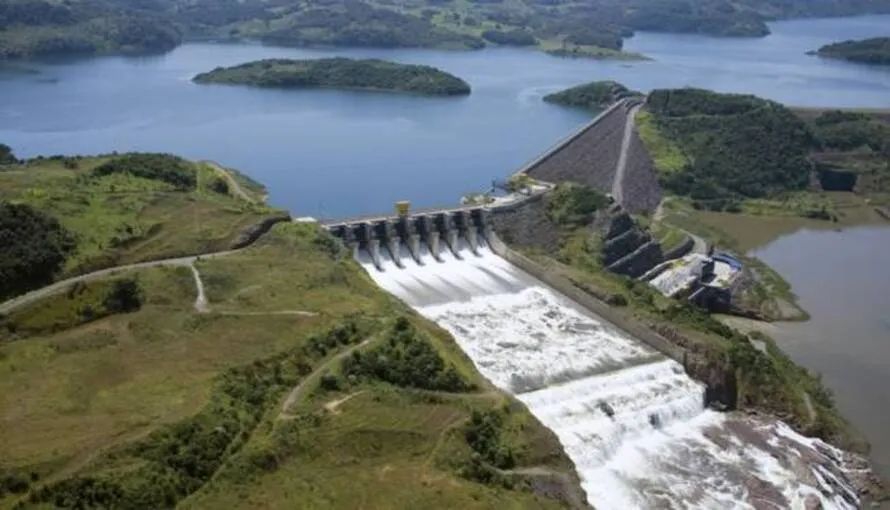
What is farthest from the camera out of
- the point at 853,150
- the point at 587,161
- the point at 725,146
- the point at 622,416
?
the point at 853,150

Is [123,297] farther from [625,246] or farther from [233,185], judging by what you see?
[625,246]

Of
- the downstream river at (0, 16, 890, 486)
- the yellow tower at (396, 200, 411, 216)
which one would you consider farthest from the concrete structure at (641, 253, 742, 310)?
the yellow tower at (396, 200, 411, 216)

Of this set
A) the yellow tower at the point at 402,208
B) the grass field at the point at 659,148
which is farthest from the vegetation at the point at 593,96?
the yellow tower at the point at 402,208

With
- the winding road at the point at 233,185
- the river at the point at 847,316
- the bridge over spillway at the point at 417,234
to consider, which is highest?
the winding road at the point at 233,185

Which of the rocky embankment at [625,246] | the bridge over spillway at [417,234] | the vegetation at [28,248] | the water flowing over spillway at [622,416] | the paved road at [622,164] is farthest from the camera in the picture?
the paved road at [622,164]

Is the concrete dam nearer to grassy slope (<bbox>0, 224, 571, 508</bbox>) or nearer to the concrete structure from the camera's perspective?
grassy slope (<bbox>0, 224, 571, 508</bbox>)

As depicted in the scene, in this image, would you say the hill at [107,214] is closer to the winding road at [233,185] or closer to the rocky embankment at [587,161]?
the winding road at [233,185]

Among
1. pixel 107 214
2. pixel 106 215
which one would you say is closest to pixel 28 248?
pixel 106 215
